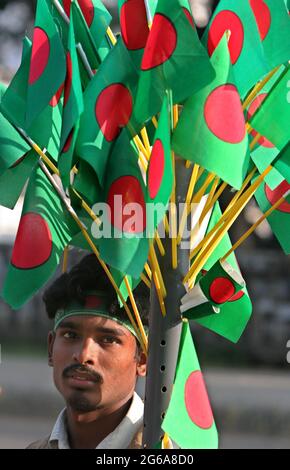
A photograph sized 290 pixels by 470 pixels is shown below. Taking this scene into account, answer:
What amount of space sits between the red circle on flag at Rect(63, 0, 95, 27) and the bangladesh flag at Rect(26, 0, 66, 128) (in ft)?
0.40

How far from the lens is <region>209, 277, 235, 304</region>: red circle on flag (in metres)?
1.36

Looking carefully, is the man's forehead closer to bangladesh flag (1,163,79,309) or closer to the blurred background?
bangladesh flag (1,163,79,309)

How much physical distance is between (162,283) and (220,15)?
0.37 meters

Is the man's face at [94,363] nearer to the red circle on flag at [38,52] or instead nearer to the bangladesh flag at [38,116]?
the bangladesh flag at [38,116]

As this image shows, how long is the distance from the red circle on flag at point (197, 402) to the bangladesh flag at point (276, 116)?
0.33 metres

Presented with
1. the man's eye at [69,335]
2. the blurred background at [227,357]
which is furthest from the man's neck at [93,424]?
the blurred background at [227,357]

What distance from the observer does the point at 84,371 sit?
1.62m

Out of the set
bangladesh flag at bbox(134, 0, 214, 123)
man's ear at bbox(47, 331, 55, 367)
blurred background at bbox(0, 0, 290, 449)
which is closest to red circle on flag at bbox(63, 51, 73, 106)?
bangladesh flag at bbox(134, 0, 214, 123)

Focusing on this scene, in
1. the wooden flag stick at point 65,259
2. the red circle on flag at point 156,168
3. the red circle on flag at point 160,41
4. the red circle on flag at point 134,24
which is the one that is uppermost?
the red circle on flag at point 134,24

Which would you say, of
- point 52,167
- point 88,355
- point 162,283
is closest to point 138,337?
point 88,355

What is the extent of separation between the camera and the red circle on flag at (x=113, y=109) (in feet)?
4.42

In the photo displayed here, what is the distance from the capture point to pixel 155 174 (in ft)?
4.26

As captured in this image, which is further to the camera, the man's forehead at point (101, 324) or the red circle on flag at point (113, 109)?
the man's forehead at point (101, 324)

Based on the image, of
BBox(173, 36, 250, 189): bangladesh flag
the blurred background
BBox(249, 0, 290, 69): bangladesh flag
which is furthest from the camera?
the blurred background
